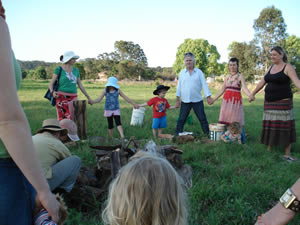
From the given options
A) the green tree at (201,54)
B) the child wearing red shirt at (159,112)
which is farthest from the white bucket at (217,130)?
the green tree at (201,54)

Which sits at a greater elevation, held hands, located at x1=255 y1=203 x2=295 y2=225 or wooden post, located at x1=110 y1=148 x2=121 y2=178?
held hands, located at x1=255 y1=203 x2=295 y2=225

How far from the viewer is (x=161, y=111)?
6.98 meters

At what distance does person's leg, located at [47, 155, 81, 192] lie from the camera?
2695 millimetres

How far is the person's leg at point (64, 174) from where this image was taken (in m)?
2.70

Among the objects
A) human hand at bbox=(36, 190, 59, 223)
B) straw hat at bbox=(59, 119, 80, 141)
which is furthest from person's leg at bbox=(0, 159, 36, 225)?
straw hat at bbox=(59, 119, 80, 141)

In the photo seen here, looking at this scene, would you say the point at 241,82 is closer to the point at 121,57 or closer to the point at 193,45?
the point at 193,45

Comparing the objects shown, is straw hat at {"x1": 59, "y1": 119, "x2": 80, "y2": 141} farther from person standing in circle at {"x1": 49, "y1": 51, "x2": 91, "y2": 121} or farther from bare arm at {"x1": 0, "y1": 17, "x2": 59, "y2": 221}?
bare arm at {"x1": 0, "y1": 17, "x2": 59, "y2": 221}

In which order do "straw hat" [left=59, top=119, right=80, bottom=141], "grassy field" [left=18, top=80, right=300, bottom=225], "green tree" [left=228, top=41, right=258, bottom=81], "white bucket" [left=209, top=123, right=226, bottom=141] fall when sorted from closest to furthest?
"grassy field" [left=18, top=80, right=300, bottom=225], "straw hat" [left=59, top=119, right=80, bottom=141], "white bucket" [left=209, top=123, right=226, bottom=141], "green tree" [left=228, top=41, right=258, bottom=81]

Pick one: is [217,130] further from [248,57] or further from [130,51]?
[130,51]

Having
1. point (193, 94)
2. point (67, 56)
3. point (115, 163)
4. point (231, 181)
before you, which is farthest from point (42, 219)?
point (193, 94)

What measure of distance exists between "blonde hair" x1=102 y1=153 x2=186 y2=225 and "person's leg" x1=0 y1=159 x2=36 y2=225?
1.51 ft

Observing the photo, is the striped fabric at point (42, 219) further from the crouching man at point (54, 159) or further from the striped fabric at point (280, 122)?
the striped fabric at point (280, 122)

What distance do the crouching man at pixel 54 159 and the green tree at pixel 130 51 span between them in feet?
310

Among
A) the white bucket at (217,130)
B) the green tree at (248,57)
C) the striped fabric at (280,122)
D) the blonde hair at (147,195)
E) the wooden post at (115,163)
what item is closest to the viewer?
the blonde hair at (147,195)
